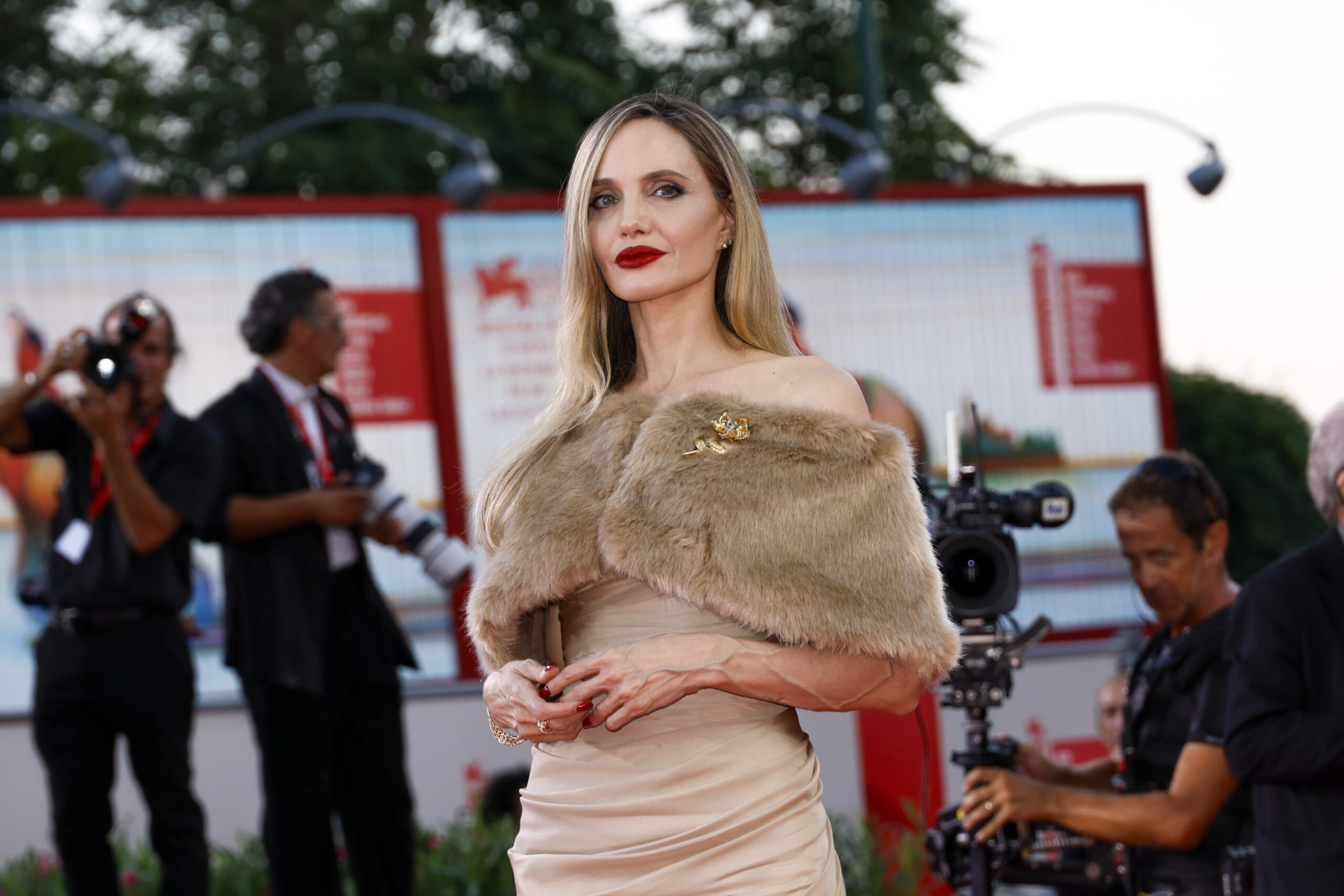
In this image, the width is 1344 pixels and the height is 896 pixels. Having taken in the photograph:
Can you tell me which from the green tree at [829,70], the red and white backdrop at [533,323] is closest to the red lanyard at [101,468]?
the red and white backdrop at [533,323]

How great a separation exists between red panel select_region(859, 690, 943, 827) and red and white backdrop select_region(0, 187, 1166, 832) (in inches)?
39.4

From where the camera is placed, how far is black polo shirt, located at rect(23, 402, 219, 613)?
14.8 feet

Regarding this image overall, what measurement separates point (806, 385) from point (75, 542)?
114 inches

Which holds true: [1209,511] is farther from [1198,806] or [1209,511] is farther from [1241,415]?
[1241,415]

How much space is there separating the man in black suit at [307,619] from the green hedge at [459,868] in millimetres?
550

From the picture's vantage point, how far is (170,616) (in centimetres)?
461

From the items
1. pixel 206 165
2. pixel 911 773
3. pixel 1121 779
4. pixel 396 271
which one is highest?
pixel 206 165

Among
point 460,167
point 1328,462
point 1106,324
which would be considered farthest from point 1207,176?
point 1328,462

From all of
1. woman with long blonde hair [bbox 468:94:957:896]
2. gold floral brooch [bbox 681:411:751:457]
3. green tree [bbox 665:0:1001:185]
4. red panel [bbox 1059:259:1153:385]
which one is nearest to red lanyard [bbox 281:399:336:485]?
woman with long blonde hair [bbox 468:94:957:896]

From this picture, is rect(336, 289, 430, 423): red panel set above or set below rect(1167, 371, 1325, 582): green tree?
above

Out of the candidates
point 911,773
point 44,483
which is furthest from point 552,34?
point 911,773

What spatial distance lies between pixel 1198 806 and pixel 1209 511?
82cm

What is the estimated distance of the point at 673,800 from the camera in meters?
2.30

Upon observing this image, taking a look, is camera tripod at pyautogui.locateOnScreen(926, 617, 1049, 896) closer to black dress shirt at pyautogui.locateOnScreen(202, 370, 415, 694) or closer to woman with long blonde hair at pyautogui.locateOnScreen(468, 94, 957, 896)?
woman with long blonde hair at pyautogui.locateOnScreen(468, 94, 957, 896)
